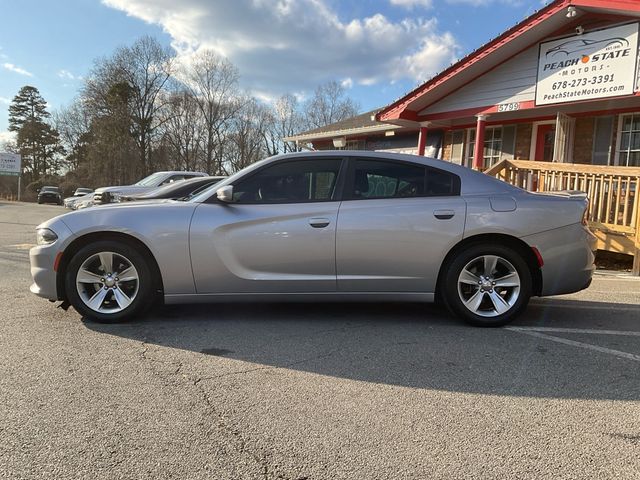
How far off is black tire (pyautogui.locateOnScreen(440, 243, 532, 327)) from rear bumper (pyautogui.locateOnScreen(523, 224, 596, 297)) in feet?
0.58

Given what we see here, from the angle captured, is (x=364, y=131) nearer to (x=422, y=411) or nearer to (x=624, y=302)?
(x=624, y=302)

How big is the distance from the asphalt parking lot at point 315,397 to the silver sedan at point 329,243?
0.34 m

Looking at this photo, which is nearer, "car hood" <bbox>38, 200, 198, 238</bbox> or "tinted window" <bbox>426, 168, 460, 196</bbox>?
"car hood" <bbox>38, 200, 198, 238</bbox>

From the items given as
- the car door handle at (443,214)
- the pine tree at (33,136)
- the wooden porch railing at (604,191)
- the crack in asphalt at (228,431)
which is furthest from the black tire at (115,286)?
the pine tree at (33,136)

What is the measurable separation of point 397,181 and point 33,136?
6966 cm

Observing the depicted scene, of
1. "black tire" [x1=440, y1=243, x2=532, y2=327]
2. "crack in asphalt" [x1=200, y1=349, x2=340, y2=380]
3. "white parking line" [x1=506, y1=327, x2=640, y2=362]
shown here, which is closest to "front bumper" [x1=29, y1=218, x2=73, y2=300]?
"crack in asphalt" [x1=200, y1=349, x2=340, y2=380]

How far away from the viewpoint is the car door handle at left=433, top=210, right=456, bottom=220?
4.43 m

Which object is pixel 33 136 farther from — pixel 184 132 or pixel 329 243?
pixel 329 243

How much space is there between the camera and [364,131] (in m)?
17.3

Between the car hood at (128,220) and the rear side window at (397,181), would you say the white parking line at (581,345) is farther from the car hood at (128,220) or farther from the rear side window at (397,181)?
the car hood at (128,220)

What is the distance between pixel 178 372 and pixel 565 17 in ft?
34.2

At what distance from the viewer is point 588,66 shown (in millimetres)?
10008

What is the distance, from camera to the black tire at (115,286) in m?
4.32

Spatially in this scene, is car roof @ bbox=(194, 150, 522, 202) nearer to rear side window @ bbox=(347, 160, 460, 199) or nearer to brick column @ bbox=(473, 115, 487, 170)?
rear side window @ bbox=(347, 160, 460, 199)
